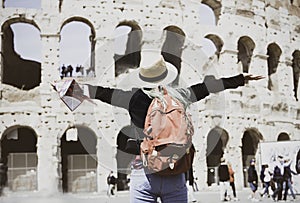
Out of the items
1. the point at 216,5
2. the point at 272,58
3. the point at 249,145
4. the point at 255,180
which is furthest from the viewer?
the point at 249,145

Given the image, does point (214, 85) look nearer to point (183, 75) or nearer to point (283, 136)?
point (183, 75)

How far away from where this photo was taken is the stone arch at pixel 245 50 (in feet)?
73.8

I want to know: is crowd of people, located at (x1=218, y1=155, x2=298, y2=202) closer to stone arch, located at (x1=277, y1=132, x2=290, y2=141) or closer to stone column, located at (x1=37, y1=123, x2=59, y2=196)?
stone column, located at (x1=37, y1=123, x2=59, y2=196)

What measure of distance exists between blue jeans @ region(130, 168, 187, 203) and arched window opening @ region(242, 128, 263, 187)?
62.1ft

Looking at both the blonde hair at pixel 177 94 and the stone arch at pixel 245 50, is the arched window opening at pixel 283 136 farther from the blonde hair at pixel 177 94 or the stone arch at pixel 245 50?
the blonde hair at pixel 177 94

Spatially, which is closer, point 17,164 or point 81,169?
point 17,164

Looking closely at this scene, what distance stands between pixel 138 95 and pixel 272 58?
21.7m

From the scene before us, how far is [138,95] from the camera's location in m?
3.46

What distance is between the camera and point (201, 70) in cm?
2070

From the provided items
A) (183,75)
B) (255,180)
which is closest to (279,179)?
(255,180)

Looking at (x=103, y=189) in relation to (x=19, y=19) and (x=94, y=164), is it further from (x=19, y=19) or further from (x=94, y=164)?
(x=19, y=19)

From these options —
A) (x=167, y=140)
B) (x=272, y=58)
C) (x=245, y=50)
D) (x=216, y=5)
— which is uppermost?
(x=216, y=5)

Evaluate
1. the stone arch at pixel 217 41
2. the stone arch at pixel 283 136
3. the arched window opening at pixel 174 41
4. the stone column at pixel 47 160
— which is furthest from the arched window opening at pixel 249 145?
the stone column at pixel 47 160

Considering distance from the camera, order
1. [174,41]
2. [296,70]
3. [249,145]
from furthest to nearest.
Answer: [296,70], [249,145], [174,41]
